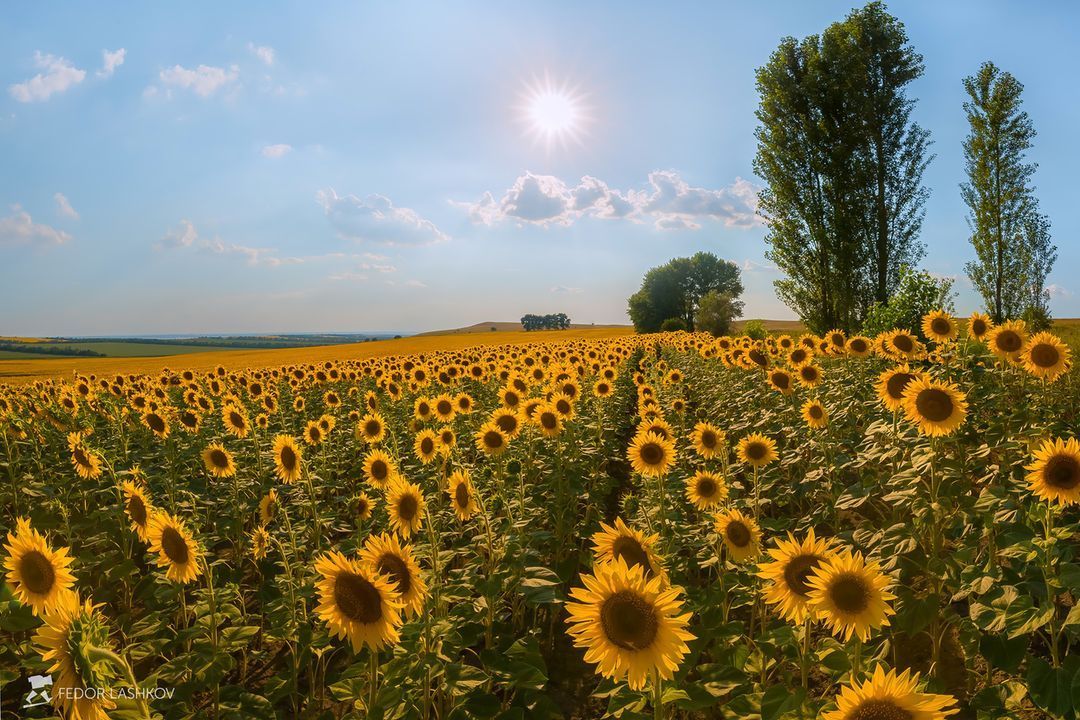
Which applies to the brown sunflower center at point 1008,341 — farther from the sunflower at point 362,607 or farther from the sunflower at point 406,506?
the sunflower at point 362,607

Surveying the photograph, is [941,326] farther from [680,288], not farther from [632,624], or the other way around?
[680,288]

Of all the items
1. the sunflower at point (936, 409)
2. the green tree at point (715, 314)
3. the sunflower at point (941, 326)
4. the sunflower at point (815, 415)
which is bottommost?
the sunflower at point (815, 415)

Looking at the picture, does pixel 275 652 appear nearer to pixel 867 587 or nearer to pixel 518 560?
pixel 518 560

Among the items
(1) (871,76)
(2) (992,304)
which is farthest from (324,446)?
(2) (992,304)

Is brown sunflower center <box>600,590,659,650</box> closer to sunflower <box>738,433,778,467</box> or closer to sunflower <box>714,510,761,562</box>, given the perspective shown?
sunflower <box>714,510,761,562</box>

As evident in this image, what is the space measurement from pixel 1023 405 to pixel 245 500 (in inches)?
357

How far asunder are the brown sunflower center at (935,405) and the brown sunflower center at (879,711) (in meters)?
3.37

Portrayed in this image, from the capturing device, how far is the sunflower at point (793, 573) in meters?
2.65

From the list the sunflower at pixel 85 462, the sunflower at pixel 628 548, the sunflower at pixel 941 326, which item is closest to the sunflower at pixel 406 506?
the sunflower at pixel 628 548

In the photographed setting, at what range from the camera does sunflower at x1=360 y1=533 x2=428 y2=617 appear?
274cm

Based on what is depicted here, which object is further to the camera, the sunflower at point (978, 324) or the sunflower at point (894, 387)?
the sunflower at point (978, 324)

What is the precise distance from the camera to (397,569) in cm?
278

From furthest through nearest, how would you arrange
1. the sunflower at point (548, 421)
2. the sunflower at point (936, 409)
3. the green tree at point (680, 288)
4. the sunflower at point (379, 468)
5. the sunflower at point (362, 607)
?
the green tree at point (680, 288)
the sunflower at point (548, 421)
the sunflower at point (379, 468)
the sunflower at point (936, 409)
the sunflower at point (362, 607)

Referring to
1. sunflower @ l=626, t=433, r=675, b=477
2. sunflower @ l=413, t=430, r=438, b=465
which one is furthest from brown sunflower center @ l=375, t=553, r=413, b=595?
sunflower @ l=413, t=430, r=438, b=465
